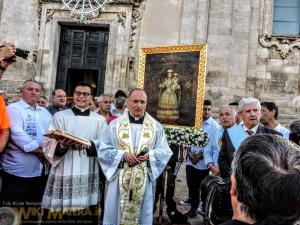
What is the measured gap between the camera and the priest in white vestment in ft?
16.1

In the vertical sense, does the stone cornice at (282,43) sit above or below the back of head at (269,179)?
above

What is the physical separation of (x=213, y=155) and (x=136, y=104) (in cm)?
158

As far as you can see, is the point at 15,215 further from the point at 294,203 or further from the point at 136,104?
the point at 294,203

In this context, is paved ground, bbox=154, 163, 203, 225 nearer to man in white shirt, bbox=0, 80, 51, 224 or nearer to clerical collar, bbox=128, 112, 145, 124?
clerical collar, bbox=128, 112, 145, 124

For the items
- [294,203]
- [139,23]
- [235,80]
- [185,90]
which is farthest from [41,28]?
[294,203]

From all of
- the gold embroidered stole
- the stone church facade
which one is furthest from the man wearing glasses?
the stone church facade

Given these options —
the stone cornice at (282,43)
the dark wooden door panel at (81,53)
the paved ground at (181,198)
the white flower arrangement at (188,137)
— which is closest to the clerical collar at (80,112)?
the white flower arrangement at (188,137)

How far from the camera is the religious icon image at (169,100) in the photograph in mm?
6285

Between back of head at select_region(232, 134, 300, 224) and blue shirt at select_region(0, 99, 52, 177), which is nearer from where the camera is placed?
back of head at select_region(232, 134, 300, 224)

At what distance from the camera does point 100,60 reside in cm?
1431

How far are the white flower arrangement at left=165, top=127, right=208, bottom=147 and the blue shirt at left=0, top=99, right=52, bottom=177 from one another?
200 cm

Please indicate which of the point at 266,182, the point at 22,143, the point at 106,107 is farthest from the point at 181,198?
the point at 266,182

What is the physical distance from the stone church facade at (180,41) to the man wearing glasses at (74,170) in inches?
329

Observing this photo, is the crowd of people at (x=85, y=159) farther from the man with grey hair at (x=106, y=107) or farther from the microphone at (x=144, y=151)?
the man with grey hair at (x=106, y=107)
